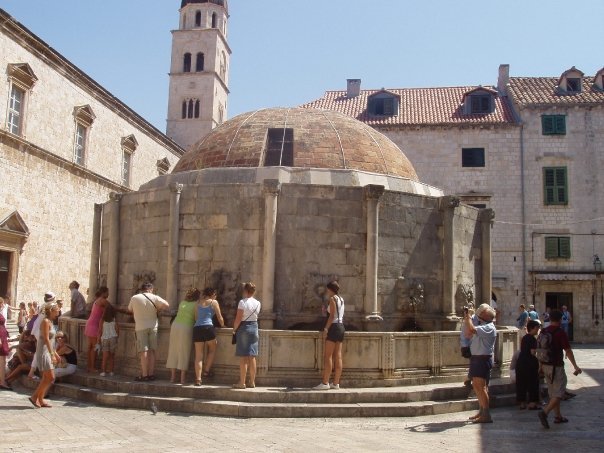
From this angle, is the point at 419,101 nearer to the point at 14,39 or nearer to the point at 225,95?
the point at 14,39

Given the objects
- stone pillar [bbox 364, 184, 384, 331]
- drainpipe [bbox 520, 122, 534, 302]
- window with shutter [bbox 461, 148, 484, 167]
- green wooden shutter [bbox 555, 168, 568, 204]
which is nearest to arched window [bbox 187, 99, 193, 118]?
window with shutter [bbox 461, 148, 484, 167]

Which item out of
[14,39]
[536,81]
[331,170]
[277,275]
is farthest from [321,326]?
[536,81]

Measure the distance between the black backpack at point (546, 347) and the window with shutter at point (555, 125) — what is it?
27.0 meters

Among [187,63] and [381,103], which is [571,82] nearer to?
[381,103]

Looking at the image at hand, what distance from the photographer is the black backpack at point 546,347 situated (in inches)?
333

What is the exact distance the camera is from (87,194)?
31219 mm

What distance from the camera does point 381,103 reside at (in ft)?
116

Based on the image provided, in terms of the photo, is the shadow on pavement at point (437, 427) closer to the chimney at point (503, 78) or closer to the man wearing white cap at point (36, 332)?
the man wearing white cap at point (36, 332)

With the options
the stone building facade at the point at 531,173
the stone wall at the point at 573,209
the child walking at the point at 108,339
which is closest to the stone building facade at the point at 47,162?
the stone building facade at the point at 531,173

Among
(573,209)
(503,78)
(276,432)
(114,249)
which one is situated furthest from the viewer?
(503,78)

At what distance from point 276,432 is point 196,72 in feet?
180

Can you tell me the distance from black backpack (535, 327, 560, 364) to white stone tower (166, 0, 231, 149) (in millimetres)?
51262

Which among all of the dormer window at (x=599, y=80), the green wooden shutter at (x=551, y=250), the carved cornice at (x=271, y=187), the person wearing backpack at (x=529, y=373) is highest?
the dormer window at (x=599, y=80)

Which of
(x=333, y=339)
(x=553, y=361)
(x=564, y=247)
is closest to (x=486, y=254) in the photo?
(x=553, y=361)
